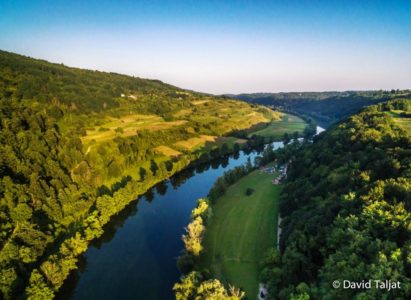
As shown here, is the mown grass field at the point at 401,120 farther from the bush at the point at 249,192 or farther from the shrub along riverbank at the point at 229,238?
the bush at the point at 249,192

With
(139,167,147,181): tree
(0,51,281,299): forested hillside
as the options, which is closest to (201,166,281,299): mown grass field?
(0,51,281,299): forested hillside

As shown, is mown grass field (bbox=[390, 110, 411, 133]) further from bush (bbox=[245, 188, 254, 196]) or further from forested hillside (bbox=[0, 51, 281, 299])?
forested hillside (bbox=[0, 51, 281, 299])

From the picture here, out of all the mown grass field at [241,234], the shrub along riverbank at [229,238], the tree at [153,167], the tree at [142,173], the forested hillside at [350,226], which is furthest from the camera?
the tree at [153,167]

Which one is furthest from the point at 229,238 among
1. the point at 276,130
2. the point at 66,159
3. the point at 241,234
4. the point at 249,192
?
the point at 276,130

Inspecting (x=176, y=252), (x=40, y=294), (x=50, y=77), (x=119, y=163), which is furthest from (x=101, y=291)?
(x=50, y=77)

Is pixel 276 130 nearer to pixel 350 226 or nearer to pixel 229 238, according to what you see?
pixel 229 238

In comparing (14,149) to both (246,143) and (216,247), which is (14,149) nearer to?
(216,247)

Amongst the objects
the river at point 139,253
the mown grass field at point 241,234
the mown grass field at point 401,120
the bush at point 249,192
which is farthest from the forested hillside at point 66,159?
the mown grass field at point 401,120
